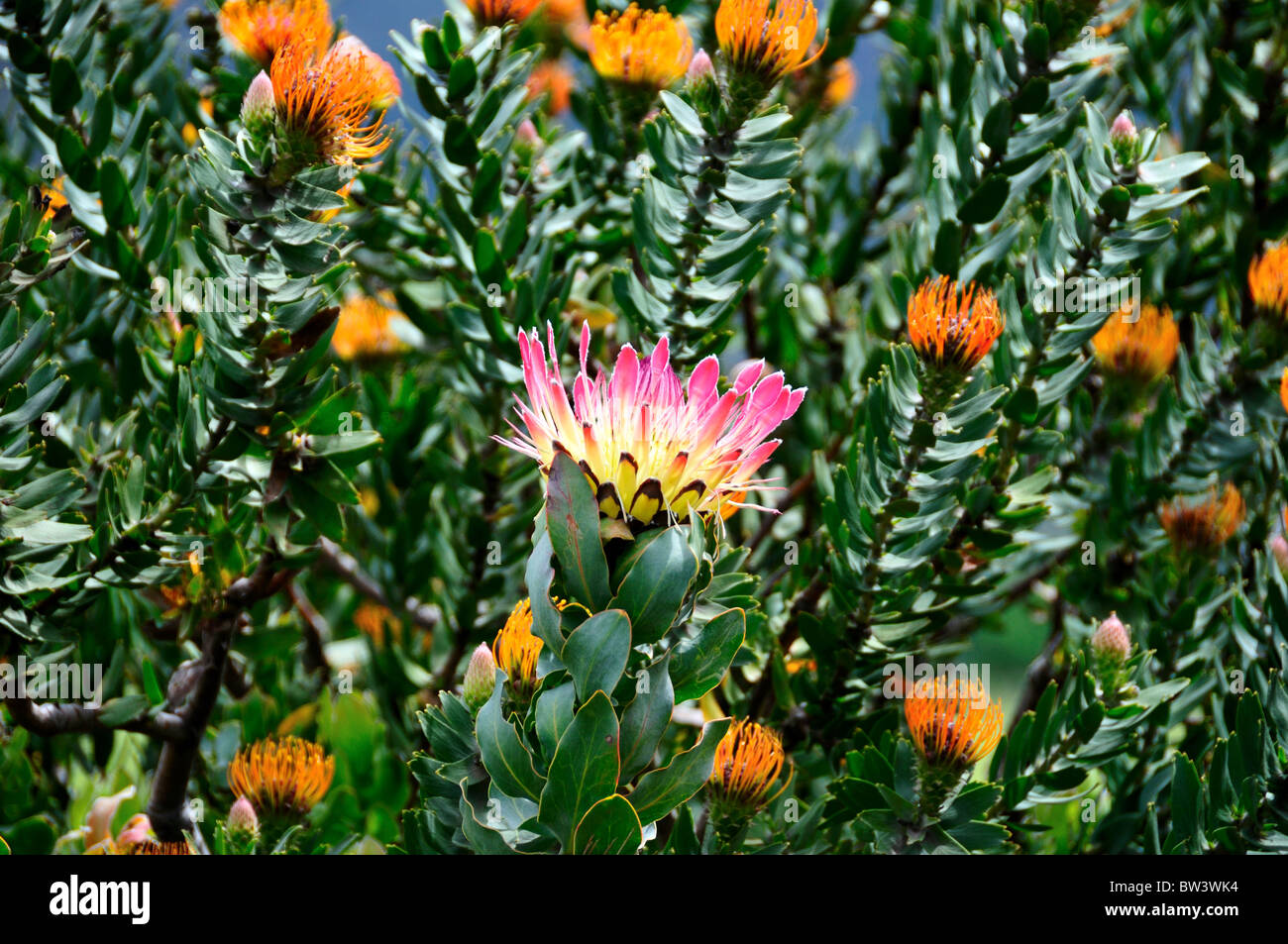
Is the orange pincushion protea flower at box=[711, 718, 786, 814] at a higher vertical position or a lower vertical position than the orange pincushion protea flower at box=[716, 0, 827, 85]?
lower

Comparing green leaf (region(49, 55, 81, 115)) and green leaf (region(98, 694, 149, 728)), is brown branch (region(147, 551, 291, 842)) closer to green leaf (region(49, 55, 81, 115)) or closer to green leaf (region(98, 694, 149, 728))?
green leaf (region(98, 694, 149, 728))

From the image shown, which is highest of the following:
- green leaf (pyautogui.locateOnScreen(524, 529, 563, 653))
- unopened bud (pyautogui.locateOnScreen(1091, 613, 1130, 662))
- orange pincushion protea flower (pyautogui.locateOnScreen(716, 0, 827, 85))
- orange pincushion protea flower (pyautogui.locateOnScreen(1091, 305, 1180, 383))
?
orange pincushion protea flower (pyautogui.locateOnScreen(716, 0, 827, 85))

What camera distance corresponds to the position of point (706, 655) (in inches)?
20.1

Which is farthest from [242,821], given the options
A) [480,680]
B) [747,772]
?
[747,772]

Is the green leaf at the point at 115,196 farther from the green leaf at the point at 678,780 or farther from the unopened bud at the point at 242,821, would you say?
the green leaf at the point at 678,780

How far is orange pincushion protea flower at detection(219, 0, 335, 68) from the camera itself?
926mm

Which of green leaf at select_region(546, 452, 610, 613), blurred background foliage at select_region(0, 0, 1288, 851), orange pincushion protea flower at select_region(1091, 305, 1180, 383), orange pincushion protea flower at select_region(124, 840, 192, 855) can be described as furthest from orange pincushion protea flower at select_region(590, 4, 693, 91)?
orange pincushion protea flower at select_region(124, 840, 192, 855)

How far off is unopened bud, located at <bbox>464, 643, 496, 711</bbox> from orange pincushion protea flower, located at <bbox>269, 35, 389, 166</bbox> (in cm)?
35

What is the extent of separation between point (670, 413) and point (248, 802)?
513 millimetres

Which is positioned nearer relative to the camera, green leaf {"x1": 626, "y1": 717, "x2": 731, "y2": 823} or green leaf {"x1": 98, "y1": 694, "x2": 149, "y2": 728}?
green leaf {"x1": 626, "y1": 717, "x2": 731, "y2": 823}

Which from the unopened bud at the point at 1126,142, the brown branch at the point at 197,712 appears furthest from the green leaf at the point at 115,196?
the unopened bud at the point at 1126,142

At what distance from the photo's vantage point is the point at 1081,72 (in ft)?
3.17
